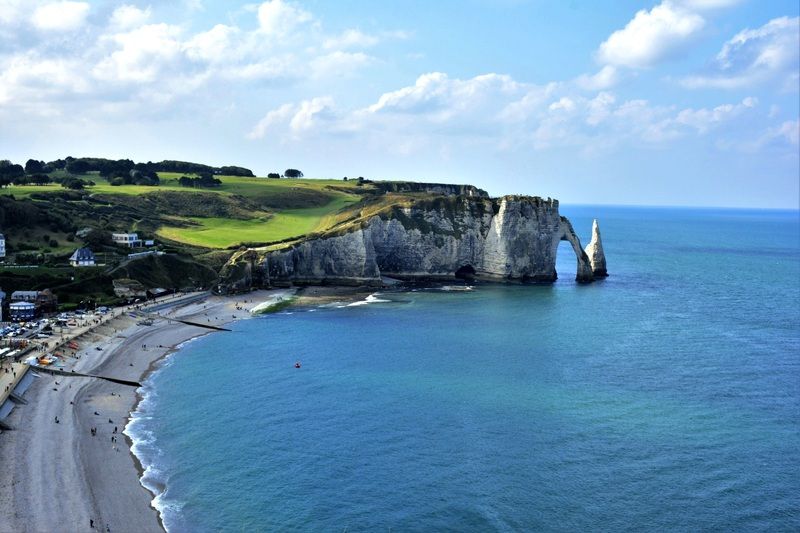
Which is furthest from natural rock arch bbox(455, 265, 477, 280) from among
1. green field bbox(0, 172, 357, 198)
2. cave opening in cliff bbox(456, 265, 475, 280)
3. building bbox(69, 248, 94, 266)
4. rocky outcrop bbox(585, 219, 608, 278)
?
green field bbox(0, 172, 357, 198)

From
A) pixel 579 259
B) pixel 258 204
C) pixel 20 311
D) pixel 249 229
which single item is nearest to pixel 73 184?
pixel 258 204

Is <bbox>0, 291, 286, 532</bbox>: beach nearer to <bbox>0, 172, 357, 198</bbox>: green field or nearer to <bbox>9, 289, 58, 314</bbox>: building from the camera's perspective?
<bbox>9, 289, 58, 314</bbox>: building

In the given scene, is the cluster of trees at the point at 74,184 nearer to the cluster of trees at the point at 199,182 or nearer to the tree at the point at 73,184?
the tree at the point at 73,184

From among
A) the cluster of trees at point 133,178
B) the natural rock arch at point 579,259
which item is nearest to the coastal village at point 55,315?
the cluster of trees at point 133,178

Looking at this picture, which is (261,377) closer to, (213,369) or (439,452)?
(213,369)

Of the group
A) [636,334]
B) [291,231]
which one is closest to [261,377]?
[636,334]
